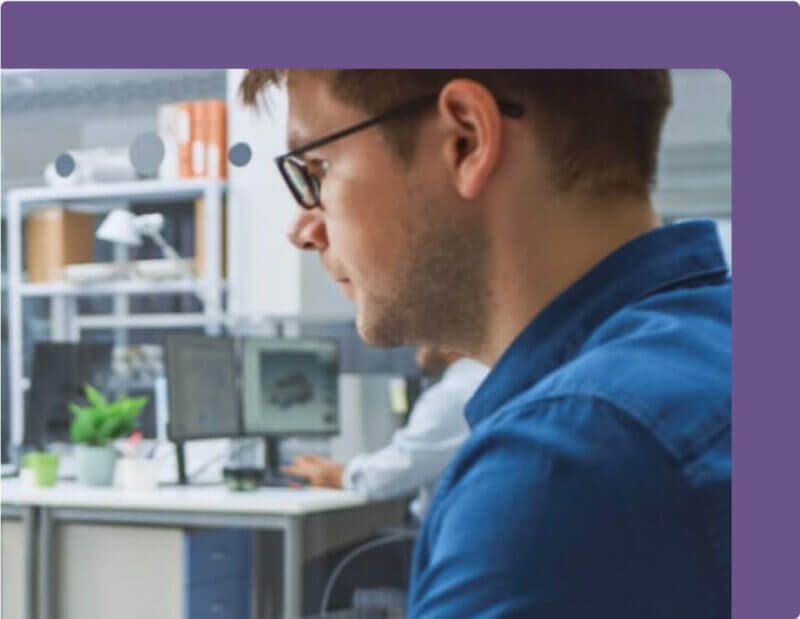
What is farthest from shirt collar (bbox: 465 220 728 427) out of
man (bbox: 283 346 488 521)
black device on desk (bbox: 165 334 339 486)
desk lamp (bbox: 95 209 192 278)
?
black device on desk (bbox: 165 334 339 486)

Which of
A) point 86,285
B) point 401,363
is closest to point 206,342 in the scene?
point 401,363

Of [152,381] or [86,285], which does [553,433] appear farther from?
[152,381]

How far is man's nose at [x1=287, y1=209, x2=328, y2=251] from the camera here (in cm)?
58

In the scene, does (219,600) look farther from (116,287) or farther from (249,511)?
(116,287)

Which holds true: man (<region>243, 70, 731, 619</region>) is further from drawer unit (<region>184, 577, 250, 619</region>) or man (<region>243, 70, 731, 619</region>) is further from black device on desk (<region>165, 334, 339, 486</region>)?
black device on desk (<region>165, 334, 339, 486</region>)

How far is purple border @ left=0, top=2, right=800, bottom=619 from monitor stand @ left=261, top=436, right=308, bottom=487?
2.10m

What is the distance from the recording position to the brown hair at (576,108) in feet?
1.57

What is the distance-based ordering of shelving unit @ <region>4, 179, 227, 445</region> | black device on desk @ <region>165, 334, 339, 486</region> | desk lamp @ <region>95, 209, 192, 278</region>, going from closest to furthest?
shelving unit @ <region>4, 179, 227, 445</region> < desk lamp @ <region>95, 209, 192, 278</region> < black device on desk @ <region>165, 334, 339, 486</region>

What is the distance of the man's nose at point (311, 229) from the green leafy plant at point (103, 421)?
6.47ft

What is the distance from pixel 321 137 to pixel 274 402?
2.22m

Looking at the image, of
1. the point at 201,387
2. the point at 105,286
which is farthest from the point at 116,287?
the point at 201,387

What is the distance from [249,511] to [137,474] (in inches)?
12.4

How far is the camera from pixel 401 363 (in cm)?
277

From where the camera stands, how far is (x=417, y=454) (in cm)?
248
